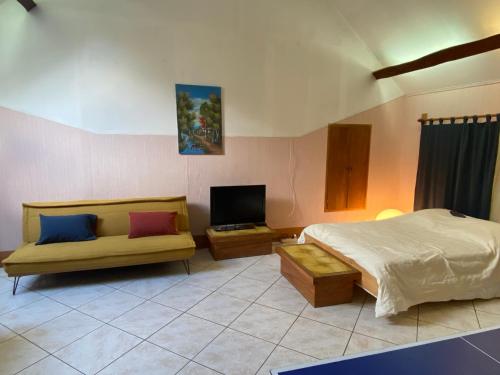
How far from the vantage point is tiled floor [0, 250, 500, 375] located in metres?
2.04

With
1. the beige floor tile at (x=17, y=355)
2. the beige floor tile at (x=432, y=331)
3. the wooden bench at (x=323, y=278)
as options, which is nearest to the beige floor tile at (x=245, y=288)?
the wooden bench at (x=323, y=278)

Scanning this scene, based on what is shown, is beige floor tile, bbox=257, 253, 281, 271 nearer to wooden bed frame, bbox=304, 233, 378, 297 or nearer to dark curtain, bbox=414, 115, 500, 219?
wooden bed frame, bbox=304, 233, 378, 297

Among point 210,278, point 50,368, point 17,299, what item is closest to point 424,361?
point 50,368

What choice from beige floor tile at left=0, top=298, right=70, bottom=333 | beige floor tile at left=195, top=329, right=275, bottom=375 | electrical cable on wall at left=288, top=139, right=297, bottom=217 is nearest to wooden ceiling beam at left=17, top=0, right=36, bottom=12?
beige floor tile at left=0, top=298, right=70, bottom=333

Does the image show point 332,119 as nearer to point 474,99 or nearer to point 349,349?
point 474,99

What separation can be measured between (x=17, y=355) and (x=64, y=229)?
1.40 meters

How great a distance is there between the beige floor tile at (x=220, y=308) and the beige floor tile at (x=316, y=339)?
0.52 metres

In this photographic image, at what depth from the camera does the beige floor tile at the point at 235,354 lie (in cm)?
197

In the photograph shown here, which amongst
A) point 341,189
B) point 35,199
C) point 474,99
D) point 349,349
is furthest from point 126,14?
point 474,99

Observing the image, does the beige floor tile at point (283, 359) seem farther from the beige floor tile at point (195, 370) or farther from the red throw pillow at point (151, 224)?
the red throw pillow at point (151, 224)

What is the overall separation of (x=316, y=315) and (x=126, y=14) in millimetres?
3826

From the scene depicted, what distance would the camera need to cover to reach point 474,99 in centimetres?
376

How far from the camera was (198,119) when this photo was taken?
3928 millimetres

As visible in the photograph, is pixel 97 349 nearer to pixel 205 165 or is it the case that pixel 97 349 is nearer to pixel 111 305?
pixel 111 305
